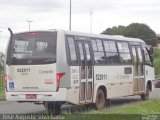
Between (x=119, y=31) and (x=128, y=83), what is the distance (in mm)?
87392

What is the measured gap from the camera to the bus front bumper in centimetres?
1633

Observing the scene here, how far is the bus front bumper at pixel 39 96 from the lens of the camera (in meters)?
16.3

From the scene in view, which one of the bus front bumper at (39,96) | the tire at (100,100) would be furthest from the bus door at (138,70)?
the bus front bumper at (39,96)

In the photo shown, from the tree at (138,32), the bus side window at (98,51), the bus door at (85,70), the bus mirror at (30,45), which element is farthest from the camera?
the tree at (138,32)

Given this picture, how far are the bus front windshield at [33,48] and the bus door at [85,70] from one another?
1.37m

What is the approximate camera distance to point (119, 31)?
109m

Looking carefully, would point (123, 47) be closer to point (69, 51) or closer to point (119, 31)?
point (69, 51)

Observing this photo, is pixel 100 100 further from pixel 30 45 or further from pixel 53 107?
pixel 30 45

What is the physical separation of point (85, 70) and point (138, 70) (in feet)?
18.3

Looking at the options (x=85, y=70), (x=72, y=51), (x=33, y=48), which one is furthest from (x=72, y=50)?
(x=33, y=48)

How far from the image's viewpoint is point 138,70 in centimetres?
2302

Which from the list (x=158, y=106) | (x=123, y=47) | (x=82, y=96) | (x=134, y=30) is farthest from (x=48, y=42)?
(x=134, y=30)

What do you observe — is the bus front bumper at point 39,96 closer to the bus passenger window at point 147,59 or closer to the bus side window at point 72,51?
the bus side window at point 72,51

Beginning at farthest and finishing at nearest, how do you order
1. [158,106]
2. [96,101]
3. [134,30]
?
1. [134,30]
2. [96,101]
3. [158,106]
